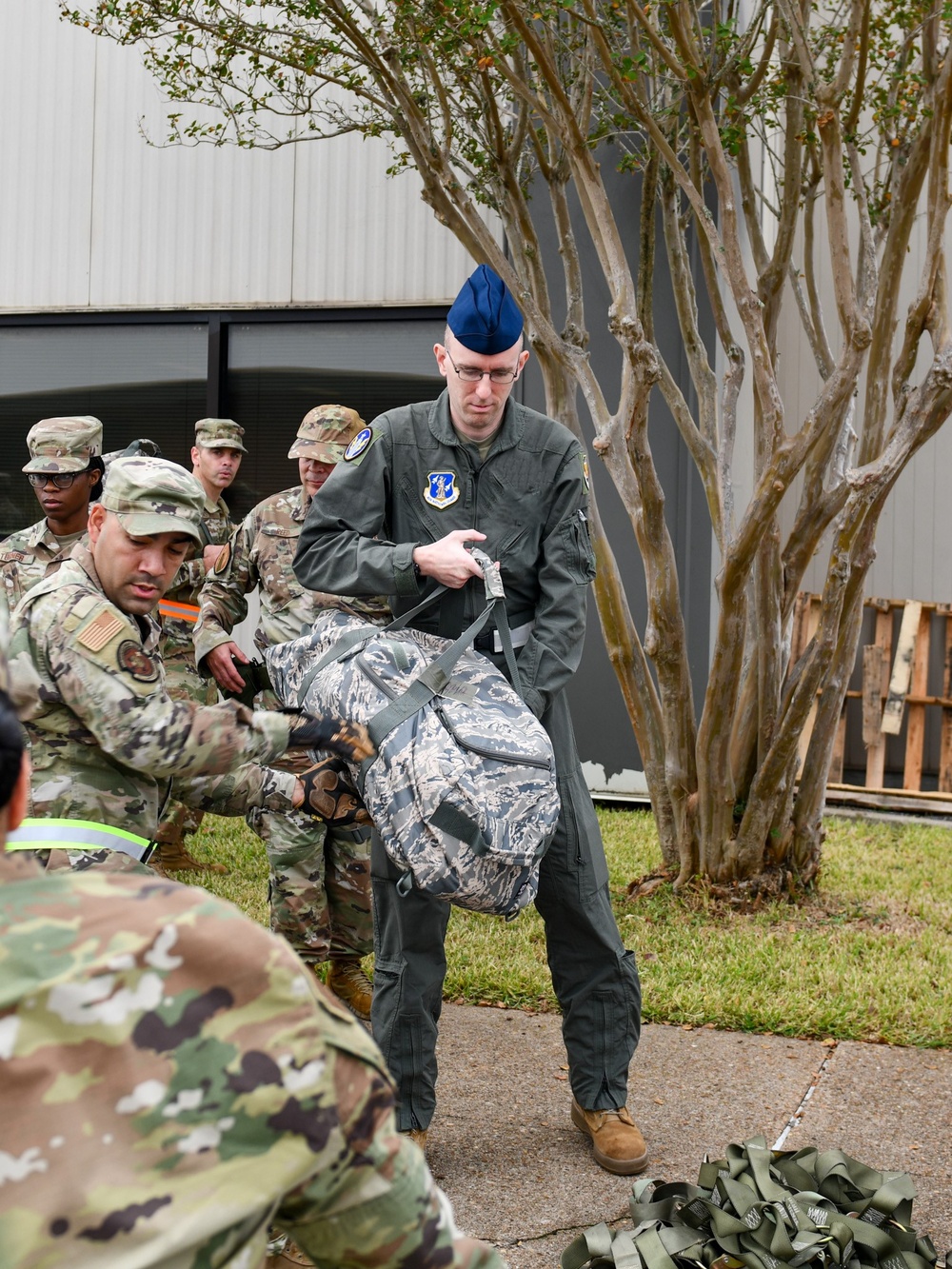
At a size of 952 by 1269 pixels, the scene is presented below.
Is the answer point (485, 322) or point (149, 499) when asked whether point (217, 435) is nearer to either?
point (485, 322)

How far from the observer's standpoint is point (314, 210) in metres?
8.98

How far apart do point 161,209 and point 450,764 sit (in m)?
7.36

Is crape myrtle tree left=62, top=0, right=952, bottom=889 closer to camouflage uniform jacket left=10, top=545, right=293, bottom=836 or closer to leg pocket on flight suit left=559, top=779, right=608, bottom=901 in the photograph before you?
leg pocket on flight suit left=559, top=779, right=608, bottom=901

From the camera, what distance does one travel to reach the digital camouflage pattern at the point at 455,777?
2881 millimetres

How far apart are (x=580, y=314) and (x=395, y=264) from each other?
293cm

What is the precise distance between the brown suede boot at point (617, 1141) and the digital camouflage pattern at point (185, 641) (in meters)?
3.53

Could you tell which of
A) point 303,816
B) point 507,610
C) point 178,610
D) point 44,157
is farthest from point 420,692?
point 44,157

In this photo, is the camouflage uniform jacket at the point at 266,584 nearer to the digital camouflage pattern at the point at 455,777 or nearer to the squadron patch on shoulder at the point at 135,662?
the digital camouflage pattern at the point at 455,777

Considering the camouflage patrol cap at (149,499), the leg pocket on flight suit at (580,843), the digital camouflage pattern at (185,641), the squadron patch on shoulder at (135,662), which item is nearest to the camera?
the squadron patch on shoulder at (135,662)

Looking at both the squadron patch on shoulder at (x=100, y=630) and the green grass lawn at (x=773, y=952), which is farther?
the green grass lawn at (x=773, y=952)

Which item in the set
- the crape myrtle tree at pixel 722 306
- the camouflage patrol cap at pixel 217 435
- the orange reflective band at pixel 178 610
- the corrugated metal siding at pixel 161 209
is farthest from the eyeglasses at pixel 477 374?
the corrugated metal siding at pixel 161 209

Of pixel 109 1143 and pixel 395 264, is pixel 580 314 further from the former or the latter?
pixel 109 1143

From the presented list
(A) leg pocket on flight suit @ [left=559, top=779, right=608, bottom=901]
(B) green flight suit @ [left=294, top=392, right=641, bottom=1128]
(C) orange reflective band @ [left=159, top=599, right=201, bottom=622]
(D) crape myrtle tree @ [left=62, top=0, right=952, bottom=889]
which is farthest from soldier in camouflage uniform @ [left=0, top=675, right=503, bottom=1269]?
(C) orange reflective band @ [left=159, top=599, right=201, bottom=622]

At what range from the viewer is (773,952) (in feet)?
17.7
